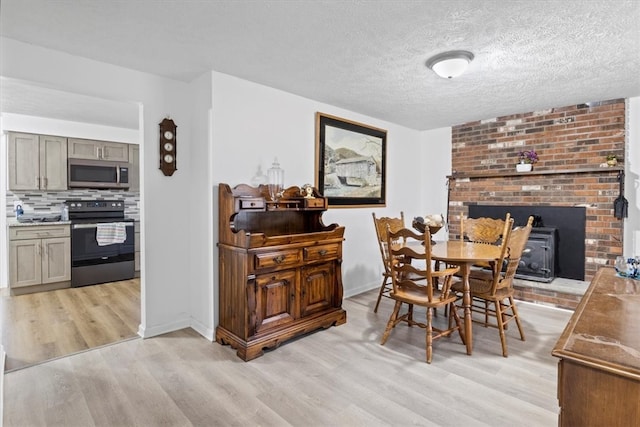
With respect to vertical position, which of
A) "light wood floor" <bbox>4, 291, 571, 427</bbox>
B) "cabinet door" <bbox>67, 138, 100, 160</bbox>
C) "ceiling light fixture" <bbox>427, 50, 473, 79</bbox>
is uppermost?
"ceiling light fixture" <bbox>427, 50, 473, 79</bbox>

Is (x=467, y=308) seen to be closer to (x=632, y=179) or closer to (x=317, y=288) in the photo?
(x=317, y=288)

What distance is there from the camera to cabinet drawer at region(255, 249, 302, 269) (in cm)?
255

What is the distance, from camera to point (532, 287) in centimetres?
376

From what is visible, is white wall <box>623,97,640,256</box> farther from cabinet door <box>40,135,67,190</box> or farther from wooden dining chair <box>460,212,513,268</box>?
cabinet door <box>40,135,67,190</box>

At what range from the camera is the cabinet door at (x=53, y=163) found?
440cm

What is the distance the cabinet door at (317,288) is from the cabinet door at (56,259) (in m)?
3.50

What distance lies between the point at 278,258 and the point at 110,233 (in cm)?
323

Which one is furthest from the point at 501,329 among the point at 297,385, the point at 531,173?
the point at 531,173

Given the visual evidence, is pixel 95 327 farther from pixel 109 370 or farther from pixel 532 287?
pixel 532 287

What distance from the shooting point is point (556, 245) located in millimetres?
3932

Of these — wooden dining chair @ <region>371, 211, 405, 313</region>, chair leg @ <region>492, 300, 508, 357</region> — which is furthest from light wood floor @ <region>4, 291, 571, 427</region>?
wooden dining chair @ <region>371, 211, 405, 313</region>

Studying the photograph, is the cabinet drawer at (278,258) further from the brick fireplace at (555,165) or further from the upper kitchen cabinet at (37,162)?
the upper kitchen cabinet at (37,162)

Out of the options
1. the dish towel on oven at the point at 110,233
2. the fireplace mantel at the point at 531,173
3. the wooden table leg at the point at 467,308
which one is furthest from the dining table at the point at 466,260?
the dish towel on oven at the point at 110,233

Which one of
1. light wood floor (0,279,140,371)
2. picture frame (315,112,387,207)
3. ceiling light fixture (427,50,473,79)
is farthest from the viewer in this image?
picture frame (315,112,387,207)
